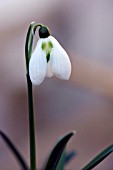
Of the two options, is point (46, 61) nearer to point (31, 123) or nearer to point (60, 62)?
point (60, 62)

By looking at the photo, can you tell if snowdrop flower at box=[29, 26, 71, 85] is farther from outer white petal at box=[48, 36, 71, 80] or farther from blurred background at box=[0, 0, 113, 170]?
blurred background at box=[0, 0, 113, 170]

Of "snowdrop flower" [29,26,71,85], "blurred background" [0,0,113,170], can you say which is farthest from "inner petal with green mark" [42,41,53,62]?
"blurred background" [0,0,113,170]

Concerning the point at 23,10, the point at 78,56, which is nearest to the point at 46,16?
the point at 23,10

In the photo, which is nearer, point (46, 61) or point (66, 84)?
point (46, 61)

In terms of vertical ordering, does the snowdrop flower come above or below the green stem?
above

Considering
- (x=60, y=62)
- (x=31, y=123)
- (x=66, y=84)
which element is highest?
(x=60, y=62)

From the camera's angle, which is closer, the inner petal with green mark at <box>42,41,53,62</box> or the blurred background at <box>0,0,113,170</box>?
the inner petal with green mark at <box>42,41,53,62</box>

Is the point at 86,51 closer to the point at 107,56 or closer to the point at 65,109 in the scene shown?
the point at 107,56

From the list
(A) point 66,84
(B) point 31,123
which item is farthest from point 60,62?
(A) point 66,84
